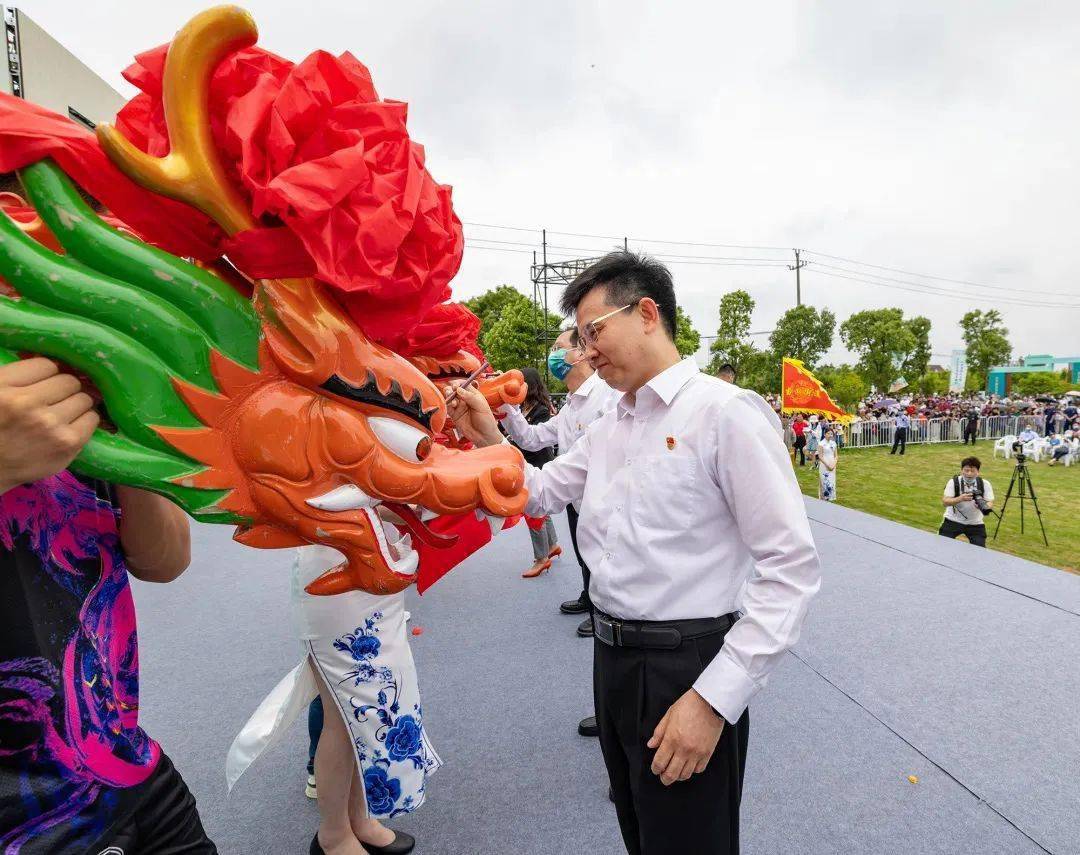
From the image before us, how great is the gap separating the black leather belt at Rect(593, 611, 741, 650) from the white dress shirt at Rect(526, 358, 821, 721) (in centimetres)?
2

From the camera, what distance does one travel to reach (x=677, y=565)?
1315 mm

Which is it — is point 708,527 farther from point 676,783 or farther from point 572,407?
point 572,407

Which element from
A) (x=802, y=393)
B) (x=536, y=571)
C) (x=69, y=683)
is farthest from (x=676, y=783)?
(x=802, y=393)

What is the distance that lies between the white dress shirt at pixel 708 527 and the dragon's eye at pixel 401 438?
61cm

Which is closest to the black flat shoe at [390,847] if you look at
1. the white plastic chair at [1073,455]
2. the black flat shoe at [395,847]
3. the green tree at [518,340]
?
the black flat shoe at [395,847]

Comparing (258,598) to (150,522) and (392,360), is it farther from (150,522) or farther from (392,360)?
(392,360)

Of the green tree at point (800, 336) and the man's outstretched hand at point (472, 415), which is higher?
the green tree at point (800, 336)

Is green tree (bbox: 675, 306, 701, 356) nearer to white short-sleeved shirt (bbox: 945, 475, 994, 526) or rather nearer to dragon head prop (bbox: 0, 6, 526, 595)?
white short-sleeved shirt (bbox: 945, 475, 994, 526)

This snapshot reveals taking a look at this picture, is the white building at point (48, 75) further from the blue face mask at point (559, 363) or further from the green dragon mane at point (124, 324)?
the green dragon mane at point (124, 324)

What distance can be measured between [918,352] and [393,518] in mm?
37424

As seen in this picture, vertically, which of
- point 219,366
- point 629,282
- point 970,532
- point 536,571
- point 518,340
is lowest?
point 536,571

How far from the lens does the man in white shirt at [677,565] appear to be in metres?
1.19

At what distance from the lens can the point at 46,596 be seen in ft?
A: 2.87

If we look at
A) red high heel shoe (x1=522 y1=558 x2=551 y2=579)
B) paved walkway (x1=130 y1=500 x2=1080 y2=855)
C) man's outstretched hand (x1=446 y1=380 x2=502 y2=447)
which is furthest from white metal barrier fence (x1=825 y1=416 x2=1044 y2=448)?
man's outstretched hand (x1=446 y1=380 x2=502 y2=447)
